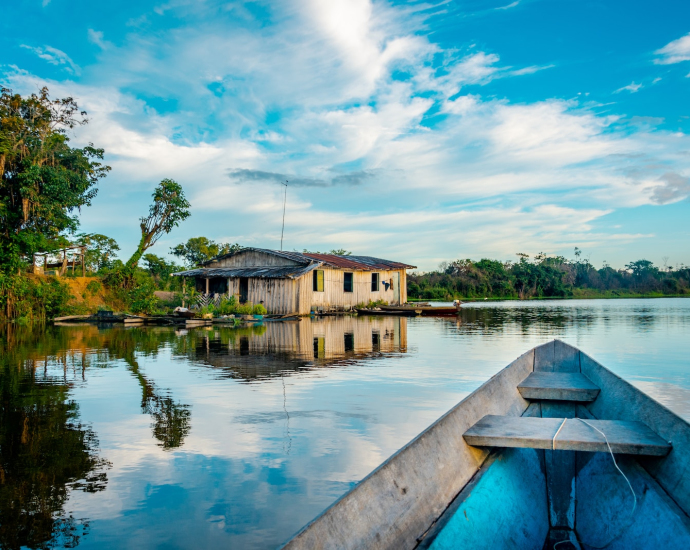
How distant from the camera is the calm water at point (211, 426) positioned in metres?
3.48

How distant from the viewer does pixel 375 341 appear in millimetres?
14594

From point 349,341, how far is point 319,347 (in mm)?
1638

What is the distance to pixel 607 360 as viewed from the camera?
35.2ft

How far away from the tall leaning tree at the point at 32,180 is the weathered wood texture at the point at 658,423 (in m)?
22.1

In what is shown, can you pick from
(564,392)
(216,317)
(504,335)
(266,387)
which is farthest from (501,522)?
(216,317)

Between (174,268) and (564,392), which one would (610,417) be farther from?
(174,268)

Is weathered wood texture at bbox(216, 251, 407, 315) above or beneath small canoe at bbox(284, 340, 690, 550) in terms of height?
above

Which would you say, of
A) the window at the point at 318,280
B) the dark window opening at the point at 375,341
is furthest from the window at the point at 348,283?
the dark window opening at the point at 375,341

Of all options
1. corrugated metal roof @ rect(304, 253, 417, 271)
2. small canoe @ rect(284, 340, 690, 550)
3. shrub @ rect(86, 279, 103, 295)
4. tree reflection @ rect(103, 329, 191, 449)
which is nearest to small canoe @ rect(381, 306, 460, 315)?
corrugated metal roof @ rect(304, 253, 417, 271)

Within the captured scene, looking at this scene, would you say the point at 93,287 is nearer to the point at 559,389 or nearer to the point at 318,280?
the point at 318,280

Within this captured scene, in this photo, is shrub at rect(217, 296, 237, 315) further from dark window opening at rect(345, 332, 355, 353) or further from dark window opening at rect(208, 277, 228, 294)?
dark window opening at rect(345, 332, 355, 353)

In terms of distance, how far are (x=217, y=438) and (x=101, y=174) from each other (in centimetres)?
2424

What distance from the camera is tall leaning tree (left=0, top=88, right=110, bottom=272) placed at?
2073 centimetres

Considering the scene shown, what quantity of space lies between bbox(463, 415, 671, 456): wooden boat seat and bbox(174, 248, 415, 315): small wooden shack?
764 inches
